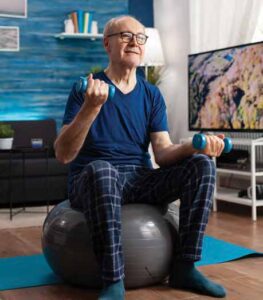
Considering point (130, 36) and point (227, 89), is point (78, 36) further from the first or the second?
point (130, 36)

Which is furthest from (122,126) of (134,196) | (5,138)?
(5,138)

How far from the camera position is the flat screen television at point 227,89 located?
12.3ft

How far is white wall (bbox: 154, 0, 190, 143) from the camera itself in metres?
5.27

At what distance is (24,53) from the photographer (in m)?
5.34

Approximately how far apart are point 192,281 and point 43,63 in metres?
3.81

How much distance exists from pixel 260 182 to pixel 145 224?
2376mm

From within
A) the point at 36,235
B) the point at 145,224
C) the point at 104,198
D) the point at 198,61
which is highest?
the point at 198,61

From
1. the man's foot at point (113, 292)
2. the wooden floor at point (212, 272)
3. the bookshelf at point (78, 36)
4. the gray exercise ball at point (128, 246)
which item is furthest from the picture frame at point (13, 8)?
the man's foot at point (113, 292)

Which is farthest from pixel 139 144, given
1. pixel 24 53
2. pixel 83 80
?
pixel 24 53

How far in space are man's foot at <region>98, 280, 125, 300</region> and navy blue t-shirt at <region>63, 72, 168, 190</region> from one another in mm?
490

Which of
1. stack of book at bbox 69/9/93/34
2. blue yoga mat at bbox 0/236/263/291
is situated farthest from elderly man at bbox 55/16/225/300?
stack of book at bbox 69/9/93/34

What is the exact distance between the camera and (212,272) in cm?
232

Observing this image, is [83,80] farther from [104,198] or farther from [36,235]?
[36,235]

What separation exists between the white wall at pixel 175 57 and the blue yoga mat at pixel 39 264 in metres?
2.58
